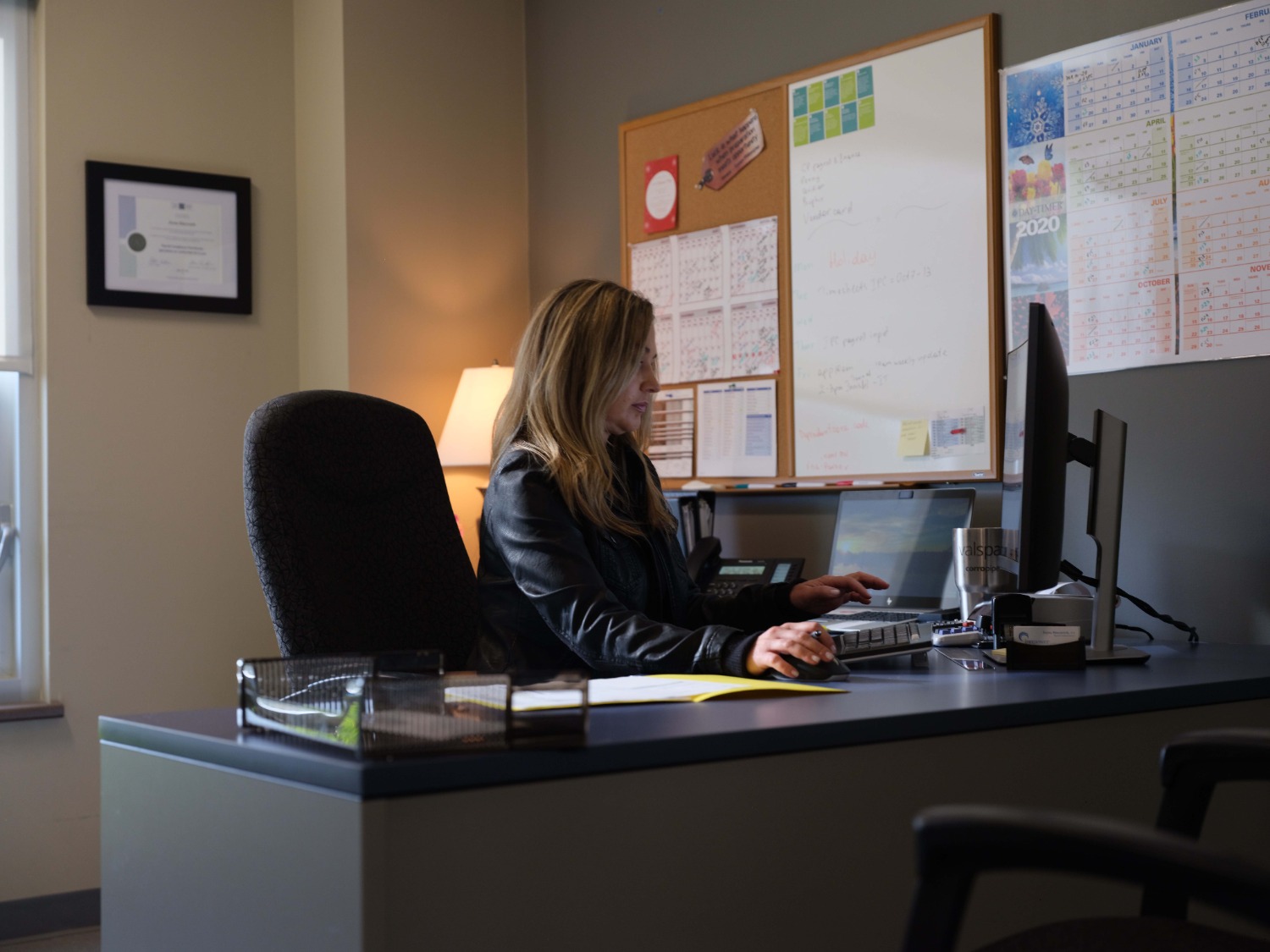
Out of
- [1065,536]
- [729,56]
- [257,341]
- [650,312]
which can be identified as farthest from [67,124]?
[1065,536]

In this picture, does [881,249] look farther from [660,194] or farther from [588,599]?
[588,599]

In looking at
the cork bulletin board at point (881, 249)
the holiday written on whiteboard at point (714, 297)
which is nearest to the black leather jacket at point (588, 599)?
the cork bulletin board at point (881, 249)

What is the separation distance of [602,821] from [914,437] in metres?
1.84

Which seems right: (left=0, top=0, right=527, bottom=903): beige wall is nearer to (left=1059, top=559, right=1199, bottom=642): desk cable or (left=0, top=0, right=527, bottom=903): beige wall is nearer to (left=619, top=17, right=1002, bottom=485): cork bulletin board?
(left=619, top=17, right=1002, bottom=485): cork bulletin board

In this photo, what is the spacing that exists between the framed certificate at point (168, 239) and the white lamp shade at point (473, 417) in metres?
0.63

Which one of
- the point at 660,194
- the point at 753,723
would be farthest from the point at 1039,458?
the point at 660,194

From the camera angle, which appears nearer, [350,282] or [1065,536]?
[1065,536]

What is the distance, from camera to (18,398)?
3.21 metres

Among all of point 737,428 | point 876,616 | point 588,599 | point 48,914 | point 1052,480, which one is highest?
point 737,428

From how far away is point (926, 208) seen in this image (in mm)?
2680

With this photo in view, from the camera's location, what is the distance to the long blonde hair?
192 centimetres

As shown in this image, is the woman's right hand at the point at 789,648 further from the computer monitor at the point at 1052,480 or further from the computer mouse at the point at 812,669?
the computer monitor at the point at 1052,480

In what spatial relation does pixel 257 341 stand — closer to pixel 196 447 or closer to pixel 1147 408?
pixel 196 447

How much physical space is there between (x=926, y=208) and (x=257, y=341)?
1829mm
